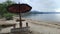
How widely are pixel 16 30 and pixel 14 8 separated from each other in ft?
3.23

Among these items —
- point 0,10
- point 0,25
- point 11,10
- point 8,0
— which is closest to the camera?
point 11,10

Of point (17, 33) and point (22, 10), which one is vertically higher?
point (22, 10)

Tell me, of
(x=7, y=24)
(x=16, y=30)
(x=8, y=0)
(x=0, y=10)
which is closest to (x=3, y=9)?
(x=0, y=10)

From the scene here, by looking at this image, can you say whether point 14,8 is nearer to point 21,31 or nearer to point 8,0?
point 21,31

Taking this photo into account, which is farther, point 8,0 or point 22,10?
point 8,0

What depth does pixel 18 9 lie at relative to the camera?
22.6 ft

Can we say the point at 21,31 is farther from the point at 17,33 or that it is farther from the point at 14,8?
the point at 14,8

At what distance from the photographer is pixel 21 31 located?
703 cm

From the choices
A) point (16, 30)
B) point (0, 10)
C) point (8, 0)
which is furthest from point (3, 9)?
point (16, 30)

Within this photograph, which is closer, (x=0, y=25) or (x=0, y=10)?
(x=0, y=25)

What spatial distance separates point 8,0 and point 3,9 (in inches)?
206

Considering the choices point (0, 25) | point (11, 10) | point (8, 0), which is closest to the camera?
point (11, 10)

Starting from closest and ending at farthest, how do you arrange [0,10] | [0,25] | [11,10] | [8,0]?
[11,10]
[0,25]
[0,10]
[8,0]

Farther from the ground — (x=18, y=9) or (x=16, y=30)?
(x=18, y=9)
